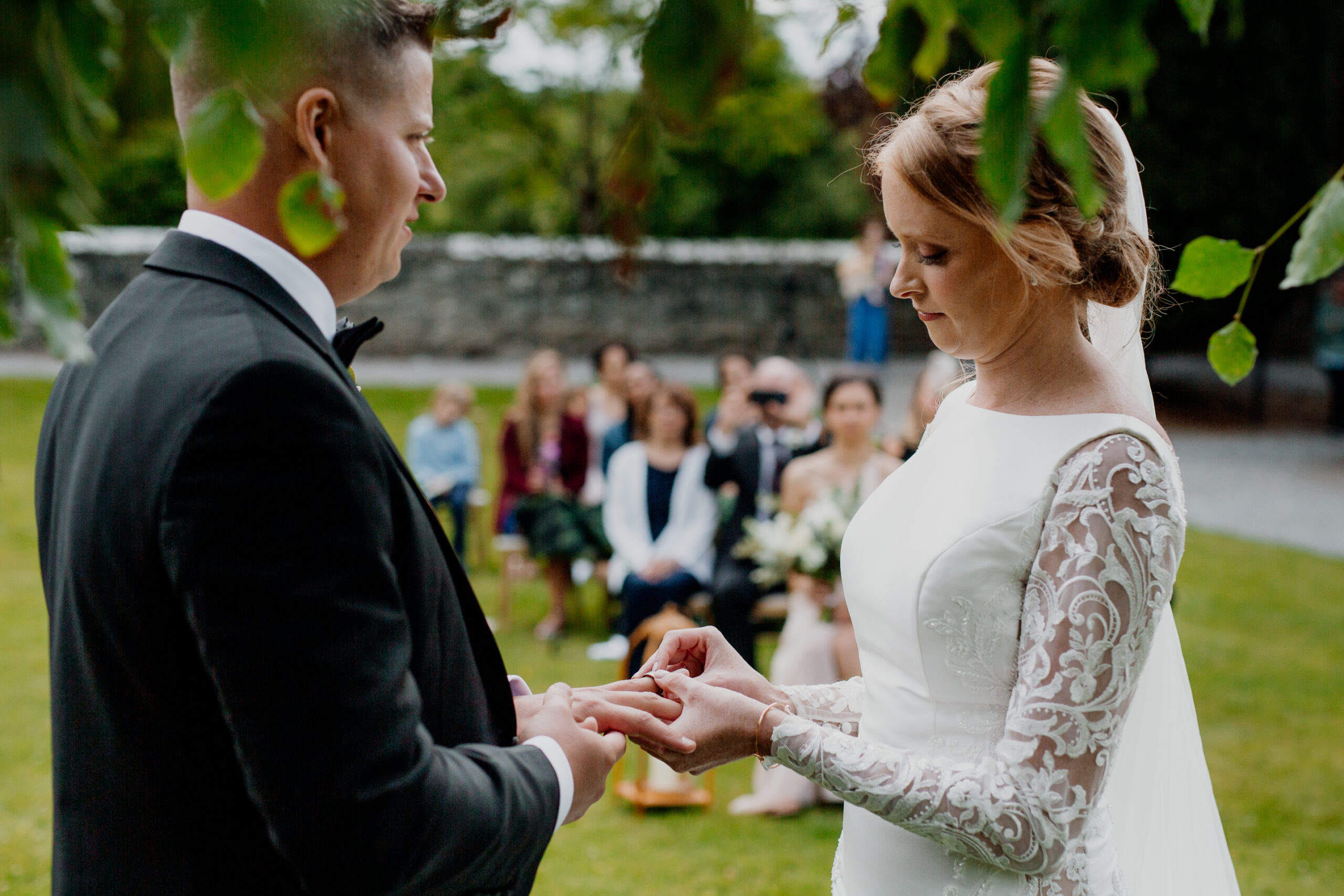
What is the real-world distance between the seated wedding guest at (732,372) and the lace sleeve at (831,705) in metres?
6.11

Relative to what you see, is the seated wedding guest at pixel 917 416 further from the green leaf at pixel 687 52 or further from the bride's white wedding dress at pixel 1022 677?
the green leaf at pixel 687 52

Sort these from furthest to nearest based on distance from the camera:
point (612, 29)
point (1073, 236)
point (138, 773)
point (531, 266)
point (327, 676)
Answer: point (531, 266) → point (612, 29) → point (1073, 236) → point (138, 773) → point (327, 676)

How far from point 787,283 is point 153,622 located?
17001 mm

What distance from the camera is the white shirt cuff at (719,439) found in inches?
312

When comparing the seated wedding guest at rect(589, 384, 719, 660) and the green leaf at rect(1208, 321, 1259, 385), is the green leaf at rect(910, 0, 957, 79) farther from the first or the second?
the seated wedding guest at rect(589, 384, 719, 660)

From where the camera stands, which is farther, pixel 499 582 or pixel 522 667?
pixel 499 582

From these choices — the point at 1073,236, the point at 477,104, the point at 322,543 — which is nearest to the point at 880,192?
the point at 1073,236

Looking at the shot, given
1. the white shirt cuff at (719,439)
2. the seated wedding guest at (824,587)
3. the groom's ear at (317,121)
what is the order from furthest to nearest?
1. the white shirt cuff at (719,439)
2. the seated wedding guest at (824,587)
3. the groom's ear at (317,121)

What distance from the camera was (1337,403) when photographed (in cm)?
1529

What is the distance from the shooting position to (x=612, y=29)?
9.19m

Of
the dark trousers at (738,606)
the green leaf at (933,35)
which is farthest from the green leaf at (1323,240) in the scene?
the dark trousers at (738,606)

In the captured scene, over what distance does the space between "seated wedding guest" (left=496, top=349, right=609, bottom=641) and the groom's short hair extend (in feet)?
22.3

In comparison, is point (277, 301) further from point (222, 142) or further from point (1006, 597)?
point (1006, 597)

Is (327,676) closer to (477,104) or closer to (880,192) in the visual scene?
(880,192)
